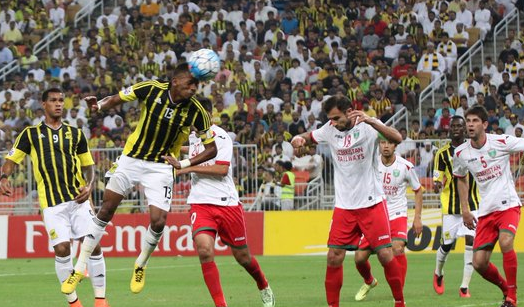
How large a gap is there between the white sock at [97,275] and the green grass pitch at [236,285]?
117 cm

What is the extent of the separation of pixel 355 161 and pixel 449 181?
578 cm

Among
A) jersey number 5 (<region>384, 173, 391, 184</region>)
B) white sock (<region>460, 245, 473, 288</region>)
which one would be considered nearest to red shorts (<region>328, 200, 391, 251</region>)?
white sock (<region>460, 245, 473, 288</region>)

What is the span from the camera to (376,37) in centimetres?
3488

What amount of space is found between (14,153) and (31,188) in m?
14.6

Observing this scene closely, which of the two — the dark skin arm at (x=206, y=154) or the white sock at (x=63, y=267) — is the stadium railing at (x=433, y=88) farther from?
the white sock at (x=63, y=267)

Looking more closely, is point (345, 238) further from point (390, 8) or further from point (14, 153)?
point (390, 8)

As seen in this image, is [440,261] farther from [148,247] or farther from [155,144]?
[155,144]

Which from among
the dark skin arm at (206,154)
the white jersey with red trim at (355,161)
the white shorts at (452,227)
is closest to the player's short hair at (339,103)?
the white jersey with red trim at (355,161)

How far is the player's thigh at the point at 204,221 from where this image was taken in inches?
561

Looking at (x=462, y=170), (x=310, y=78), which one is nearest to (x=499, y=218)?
(x=462, y=170)

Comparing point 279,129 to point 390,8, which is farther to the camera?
point 390,8

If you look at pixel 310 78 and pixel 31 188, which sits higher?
pixel 310 78

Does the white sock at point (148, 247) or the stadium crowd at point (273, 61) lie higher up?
the stadium crowd at point (273, 61)

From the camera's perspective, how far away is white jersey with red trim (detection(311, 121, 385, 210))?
13000mm
